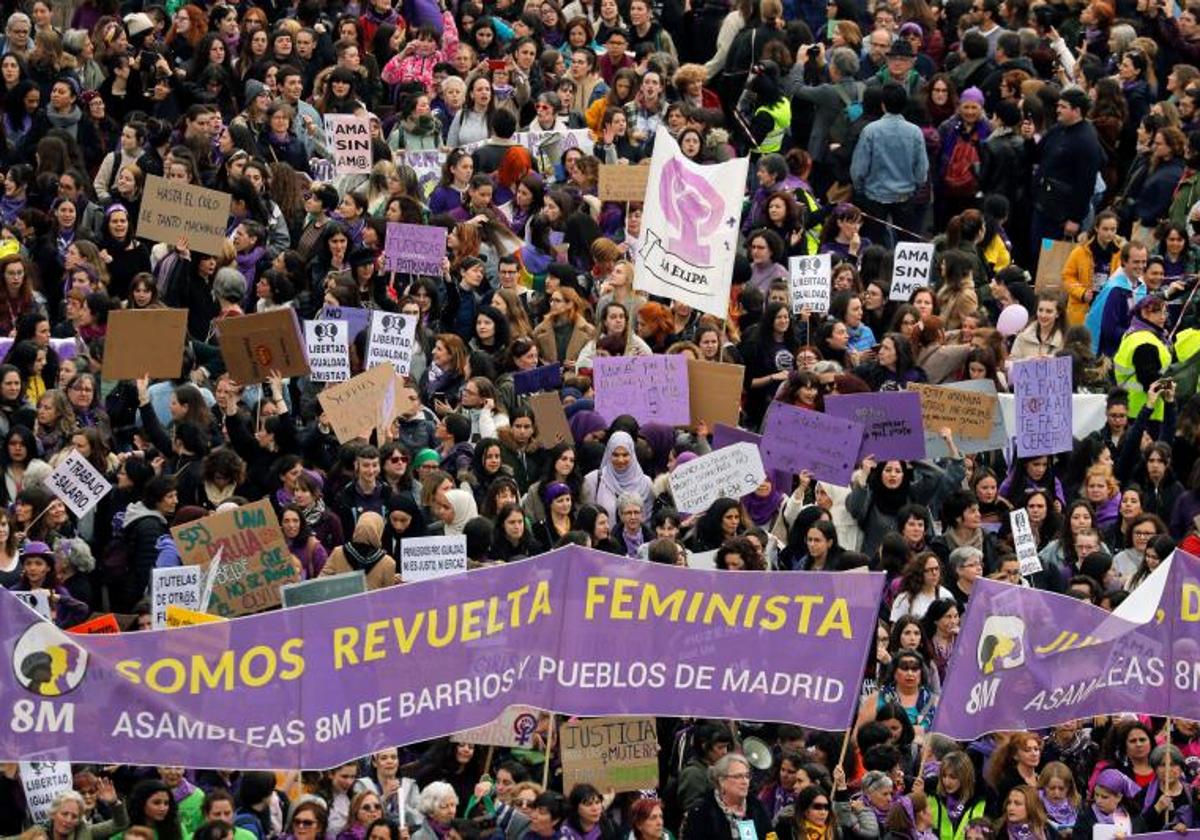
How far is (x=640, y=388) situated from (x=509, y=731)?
12.9ft

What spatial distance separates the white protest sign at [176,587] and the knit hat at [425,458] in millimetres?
2216

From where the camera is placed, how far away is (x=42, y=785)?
58.4ft

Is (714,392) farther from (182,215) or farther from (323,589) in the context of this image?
(323,589)

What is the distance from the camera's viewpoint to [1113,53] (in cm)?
2823

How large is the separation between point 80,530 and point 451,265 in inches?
159

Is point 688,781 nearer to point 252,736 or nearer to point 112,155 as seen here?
point 252,736

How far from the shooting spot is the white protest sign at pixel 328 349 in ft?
74.3

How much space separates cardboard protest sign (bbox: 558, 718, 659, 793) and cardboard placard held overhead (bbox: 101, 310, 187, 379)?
186 inches

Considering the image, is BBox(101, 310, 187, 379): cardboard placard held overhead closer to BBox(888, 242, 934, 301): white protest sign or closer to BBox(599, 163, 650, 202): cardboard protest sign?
BBox(599, 163, 650, 202): cardboard protest sign

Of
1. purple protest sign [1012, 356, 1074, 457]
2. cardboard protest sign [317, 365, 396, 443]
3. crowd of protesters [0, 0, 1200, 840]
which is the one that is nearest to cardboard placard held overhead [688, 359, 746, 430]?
crowd of protesters [0, 0, 1200, 840]

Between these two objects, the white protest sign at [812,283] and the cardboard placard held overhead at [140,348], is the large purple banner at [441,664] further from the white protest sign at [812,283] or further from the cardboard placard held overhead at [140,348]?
the white protest sign at [812,283]

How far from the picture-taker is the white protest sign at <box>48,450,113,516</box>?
67.2 ft

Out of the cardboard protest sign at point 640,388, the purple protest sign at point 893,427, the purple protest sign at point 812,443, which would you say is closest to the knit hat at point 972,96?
the cardboard protest sign at point 640,388

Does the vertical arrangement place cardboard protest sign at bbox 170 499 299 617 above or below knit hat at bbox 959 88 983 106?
below
